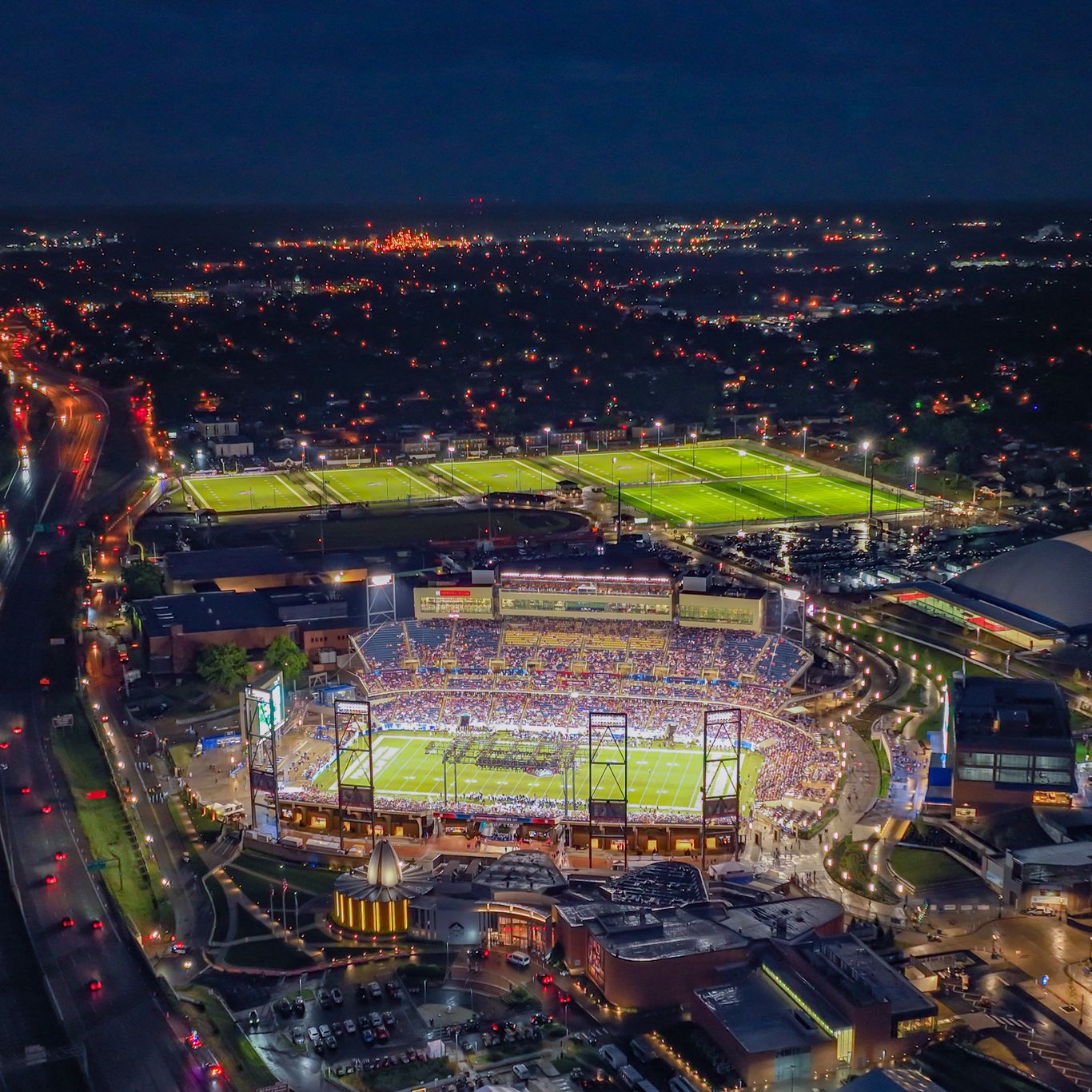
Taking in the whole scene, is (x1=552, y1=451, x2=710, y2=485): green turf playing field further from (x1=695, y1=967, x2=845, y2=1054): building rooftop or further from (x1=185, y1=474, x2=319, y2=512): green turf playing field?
(x1=695, y1=967, x2=845, y2=1054): building rooftop

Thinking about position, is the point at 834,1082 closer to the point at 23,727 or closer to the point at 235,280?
the point at 23,727

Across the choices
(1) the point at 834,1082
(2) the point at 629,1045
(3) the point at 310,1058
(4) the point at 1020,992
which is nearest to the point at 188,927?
(3) the point at 310,1058

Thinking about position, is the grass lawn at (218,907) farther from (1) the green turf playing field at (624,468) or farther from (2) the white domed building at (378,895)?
(1) the green turf playing field at (624,468)

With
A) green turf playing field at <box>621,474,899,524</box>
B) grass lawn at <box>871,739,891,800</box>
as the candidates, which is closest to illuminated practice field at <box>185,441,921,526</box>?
green turf playing field at <box>621,474,899,524</box>

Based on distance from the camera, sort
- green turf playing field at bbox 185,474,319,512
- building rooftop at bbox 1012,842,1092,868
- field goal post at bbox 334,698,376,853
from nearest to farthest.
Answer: building rooftop at bbox 1012,842,1092,868 < field goal post at bbox 334,698,376,853 < green turf playing field at bbox 185,474,319,512

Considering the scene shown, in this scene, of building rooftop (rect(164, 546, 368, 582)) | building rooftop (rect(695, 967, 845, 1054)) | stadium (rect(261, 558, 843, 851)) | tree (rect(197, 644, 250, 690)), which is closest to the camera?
building rooftop (rect(695, 967, 845, 1054))

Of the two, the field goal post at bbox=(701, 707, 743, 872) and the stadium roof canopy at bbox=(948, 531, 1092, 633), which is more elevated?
the stadium roof canopy at bbox=(948, 531, 1092, 633)

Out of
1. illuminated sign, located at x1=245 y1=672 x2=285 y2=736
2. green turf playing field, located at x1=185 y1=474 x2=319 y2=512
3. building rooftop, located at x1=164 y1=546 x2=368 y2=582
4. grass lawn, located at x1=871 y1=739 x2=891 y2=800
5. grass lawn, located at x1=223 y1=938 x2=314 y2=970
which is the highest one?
green turf playing field, located at x1=185 y1=474 x2=319 y2=512
